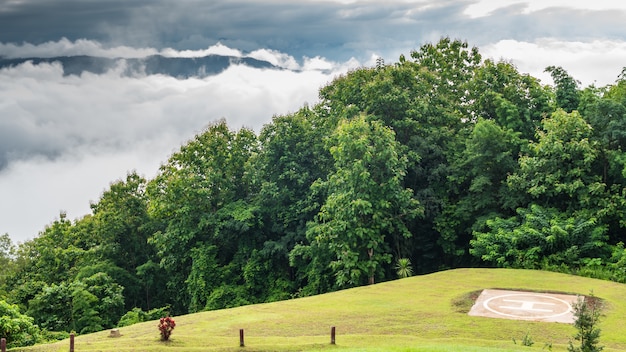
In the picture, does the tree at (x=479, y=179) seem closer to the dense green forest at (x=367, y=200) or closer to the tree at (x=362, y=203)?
the dense green forest at (x=367, y=200)

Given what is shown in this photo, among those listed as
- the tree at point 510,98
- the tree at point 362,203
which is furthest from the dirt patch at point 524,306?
the tree at point 510,98

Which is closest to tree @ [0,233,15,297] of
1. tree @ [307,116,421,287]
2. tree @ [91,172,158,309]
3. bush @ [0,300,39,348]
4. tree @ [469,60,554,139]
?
tree @ [91,172,158,309]

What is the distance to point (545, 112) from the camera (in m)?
32.7

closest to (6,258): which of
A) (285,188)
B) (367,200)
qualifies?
(285,188)

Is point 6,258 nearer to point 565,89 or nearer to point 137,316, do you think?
point 137,316

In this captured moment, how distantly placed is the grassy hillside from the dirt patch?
58 centimetres

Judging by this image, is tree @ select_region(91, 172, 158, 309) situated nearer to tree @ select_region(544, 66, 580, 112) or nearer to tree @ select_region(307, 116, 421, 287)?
tree @ select_region(307, 116, 421, 287)

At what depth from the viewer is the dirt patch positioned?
63.2 ft

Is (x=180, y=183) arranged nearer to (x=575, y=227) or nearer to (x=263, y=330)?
(x=263, y=330)

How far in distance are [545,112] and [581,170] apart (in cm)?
573

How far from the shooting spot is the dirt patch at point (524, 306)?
63.2 ft

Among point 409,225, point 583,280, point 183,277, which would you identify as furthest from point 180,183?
point 583,280

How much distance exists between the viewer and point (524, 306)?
20531mm

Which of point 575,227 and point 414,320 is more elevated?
point 575,227
